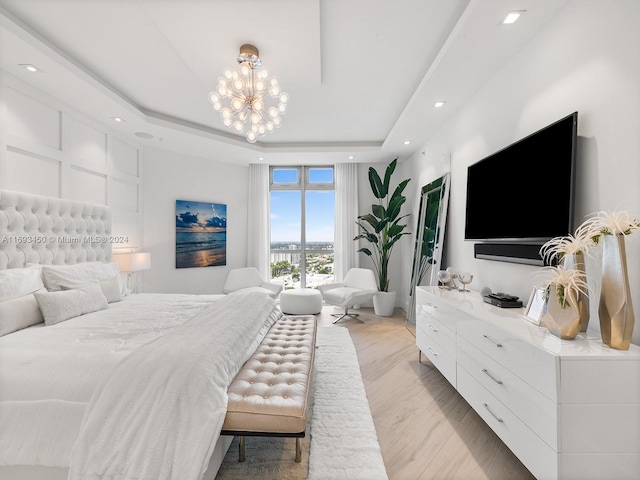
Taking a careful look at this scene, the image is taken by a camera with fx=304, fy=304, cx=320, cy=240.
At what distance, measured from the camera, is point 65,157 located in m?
3.02

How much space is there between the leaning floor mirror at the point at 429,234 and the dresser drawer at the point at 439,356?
0.82 metres

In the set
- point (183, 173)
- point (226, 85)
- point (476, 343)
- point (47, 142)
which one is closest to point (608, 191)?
point (476, 343)

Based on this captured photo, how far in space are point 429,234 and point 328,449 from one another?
2841mm

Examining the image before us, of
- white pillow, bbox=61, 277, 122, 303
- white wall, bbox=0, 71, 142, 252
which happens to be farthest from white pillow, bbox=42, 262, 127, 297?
white wall, bbox=0, 71, 142, 252

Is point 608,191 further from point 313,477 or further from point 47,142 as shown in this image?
point 47,142

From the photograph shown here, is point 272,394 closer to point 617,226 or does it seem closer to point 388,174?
point 617,226

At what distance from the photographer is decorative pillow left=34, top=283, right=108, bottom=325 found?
2094 mm

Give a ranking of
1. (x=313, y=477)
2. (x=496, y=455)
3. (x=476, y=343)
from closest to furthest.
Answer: (x=313, y=477), (x=496, y=455), (x=476, y=343)

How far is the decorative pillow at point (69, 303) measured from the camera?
209 centimetres

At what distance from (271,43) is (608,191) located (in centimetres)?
234

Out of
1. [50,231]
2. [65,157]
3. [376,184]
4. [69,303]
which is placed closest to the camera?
[69,303]

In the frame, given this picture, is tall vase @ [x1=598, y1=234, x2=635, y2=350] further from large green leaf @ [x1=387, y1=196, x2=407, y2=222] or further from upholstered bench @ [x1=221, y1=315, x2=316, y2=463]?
large green leaf @ [x1=387, y1=196, x2=407, y2=222]

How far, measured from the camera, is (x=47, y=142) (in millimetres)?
2840

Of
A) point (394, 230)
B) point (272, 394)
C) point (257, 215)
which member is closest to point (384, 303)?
point (394, 230)
